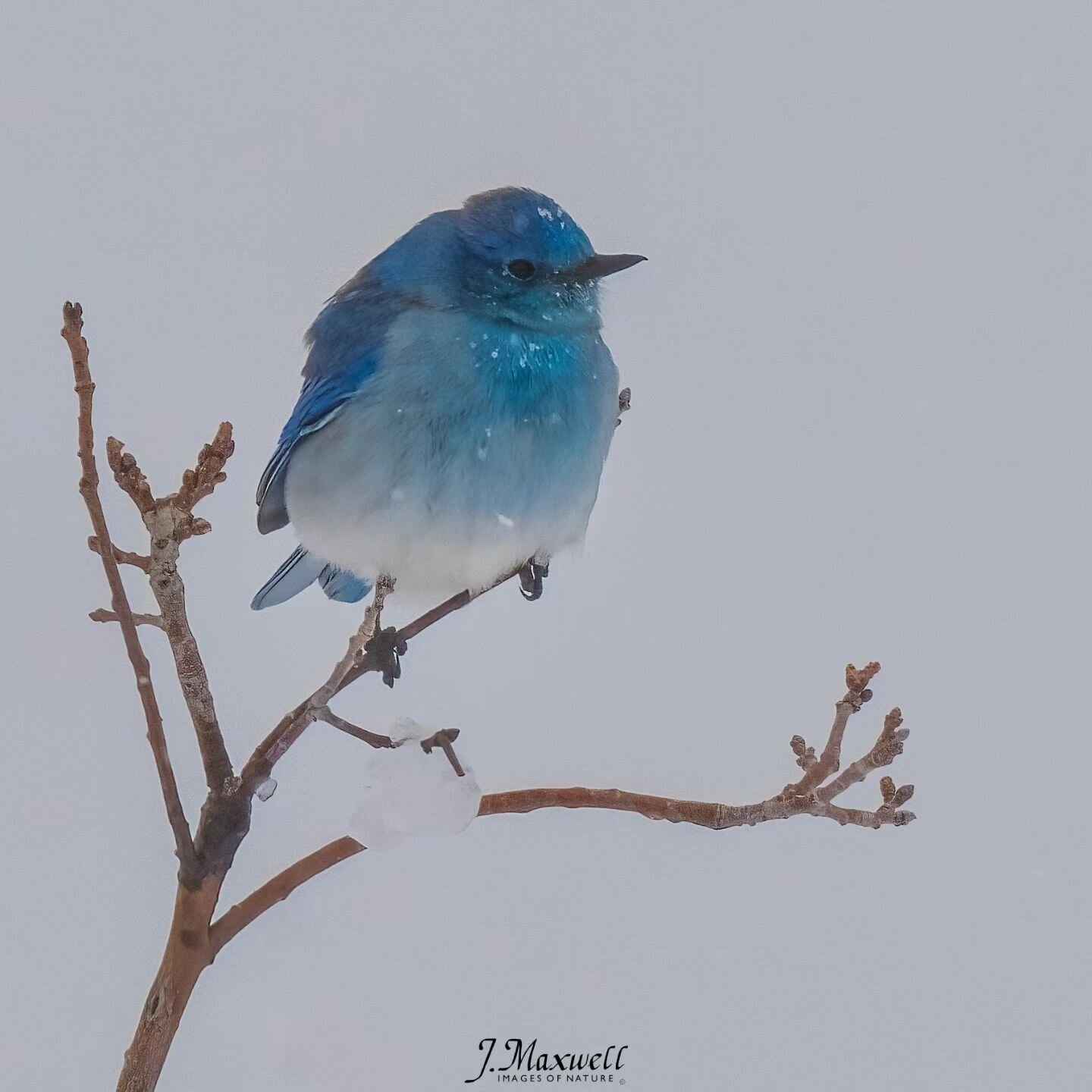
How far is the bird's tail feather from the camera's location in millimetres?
1511

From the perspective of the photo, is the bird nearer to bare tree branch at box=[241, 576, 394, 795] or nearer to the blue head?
the blue head

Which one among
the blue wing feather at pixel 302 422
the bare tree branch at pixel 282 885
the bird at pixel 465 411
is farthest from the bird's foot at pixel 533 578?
the bare tree branch at pixel 282 885

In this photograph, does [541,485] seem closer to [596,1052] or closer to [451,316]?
[451,316]

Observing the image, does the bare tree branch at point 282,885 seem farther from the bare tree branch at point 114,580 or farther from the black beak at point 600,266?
the black beak at point 600,266

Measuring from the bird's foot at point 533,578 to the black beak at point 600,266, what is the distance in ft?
1.17

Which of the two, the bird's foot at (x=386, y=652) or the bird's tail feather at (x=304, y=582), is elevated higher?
the bird's tail feather at (x=304, y=582)

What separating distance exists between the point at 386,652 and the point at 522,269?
0.44 metres

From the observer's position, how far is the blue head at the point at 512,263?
131 cm

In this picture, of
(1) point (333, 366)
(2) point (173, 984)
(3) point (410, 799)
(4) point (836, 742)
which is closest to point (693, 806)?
(4) point (836, 742)

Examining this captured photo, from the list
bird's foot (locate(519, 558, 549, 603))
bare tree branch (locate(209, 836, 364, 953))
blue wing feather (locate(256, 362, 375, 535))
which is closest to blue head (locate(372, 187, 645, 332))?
blue wing feather (locate(256, 362, 375, 535))

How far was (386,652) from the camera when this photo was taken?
1276 mm

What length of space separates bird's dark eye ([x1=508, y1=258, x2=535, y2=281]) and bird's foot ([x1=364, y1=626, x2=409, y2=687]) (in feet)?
1.34

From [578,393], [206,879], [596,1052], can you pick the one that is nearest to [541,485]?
[578,393]

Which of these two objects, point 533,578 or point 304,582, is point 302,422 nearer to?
point 304,582
